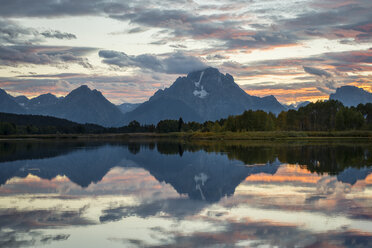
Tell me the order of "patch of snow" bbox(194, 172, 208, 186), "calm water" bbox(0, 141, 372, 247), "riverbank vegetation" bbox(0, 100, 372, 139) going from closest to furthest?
"calm water" bbox(0, 141, 372, 247)
"patch of snow" bbox(194, 172, 208, 186)
"riverbank vegetation" bbox(0, 100, 372, 139)

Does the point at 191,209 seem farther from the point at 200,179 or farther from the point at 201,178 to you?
the point at 201,178

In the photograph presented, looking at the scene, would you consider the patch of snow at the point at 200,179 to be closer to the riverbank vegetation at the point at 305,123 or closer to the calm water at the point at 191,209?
the calm water at the point at 191,209

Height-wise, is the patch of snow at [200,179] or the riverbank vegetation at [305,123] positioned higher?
the riverbank vegetation at [305,123]

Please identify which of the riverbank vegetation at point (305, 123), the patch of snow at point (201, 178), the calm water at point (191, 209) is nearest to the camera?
the calm water at point (191, 209)

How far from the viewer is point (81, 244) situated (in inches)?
617

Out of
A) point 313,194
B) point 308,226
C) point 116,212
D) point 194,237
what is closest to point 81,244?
point 194,237

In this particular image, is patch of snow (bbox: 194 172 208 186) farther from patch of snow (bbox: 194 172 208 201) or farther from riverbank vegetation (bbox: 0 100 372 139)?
riverbank vegetation (bbox: 0 100 372 139)

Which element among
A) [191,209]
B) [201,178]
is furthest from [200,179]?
[191,209]

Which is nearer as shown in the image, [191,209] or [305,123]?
[191,209]

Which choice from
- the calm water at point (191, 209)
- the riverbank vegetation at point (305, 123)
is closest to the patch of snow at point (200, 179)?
the calm water at point (191, 209)

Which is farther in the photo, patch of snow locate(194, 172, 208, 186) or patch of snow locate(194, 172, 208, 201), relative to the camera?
patch of snow locate(194, 172, 208, 186)

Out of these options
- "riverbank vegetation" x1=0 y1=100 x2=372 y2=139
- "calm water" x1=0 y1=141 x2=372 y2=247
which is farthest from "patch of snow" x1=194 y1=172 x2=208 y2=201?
"riverbank vegetation" x1=0 y1=100 x2=372 y2=139

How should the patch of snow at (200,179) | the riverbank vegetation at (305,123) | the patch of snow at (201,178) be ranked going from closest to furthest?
the patch of snow at (200,179), the patch of snow at (201,178), the riverbank vegetation at (305,123)

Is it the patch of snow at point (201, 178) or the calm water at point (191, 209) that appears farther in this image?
the patch of snow at point (201, 178)
